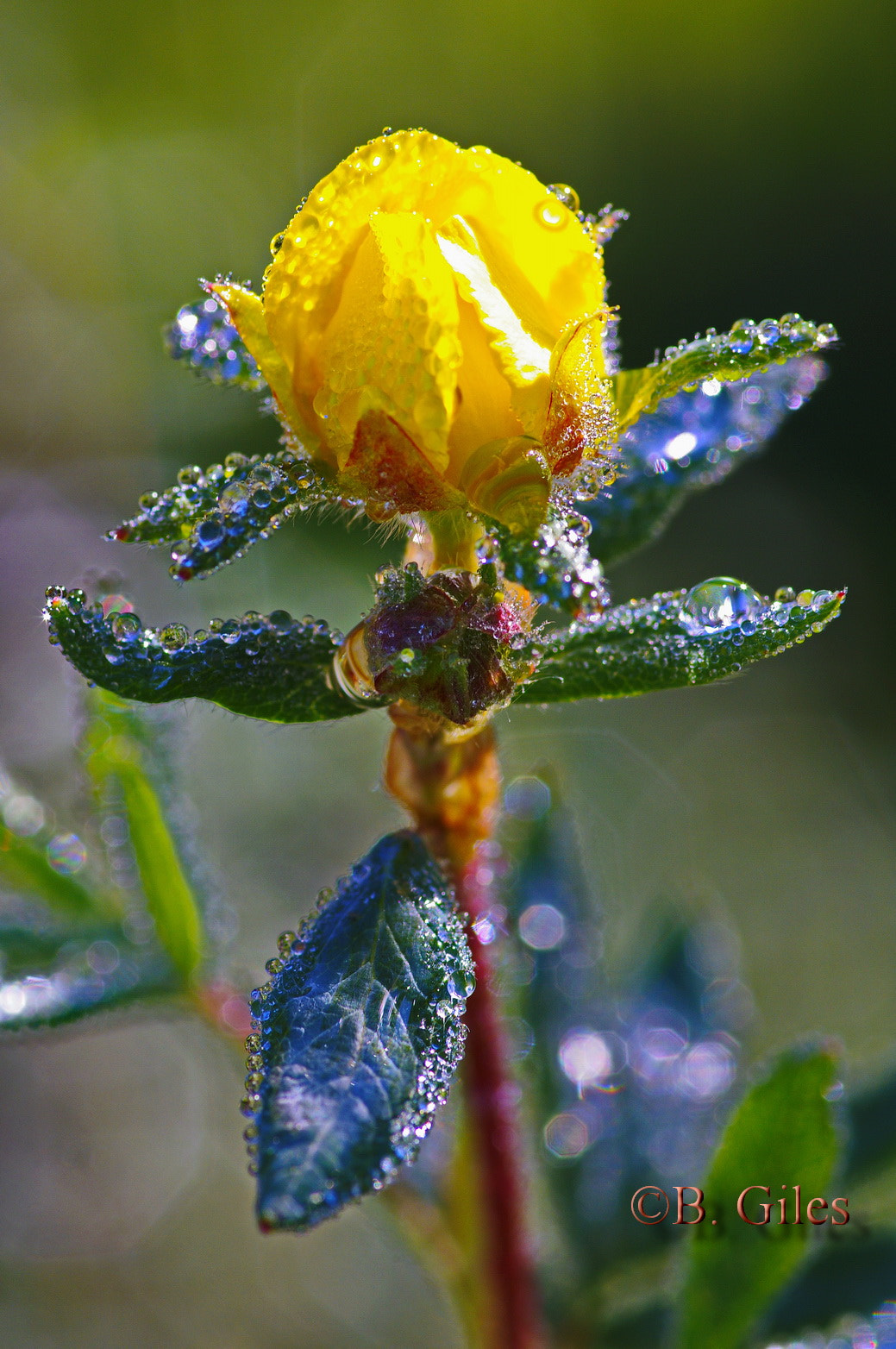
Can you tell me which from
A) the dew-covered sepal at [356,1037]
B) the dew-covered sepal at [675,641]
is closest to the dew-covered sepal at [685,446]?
the dew-covered sepal at [675,641]

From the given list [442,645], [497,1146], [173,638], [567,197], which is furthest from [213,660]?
[497,1146]

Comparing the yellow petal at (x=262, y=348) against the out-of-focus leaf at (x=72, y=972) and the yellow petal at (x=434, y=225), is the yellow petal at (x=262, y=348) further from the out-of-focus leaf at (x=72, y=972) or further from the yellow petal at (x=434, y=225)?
the out-of-focus leaf at (x=72, y=972)

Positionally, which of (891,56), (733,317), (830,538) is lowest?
(830,538)

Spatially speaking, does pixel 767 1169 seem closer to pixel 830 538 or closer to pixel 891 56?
pixel 830 538

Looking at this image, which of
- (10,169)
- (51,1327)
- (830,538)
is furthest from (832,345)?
(10,169)

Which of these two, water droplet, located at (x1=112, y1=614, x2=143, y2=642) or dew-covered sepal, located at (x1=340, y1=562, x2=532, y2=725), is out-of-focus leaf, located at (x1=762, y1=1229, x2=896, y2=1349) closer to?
dew-covered sepal, located at (x1=340, y1=562, x2=532, y2=725)

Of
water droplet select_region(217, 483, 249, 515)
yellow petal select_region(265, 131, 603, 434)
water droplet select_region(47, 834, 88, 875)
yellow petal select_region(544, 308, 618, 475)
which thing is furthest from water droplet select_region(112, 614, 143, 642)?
water droplet select_region(47, 834, 88, 875)
